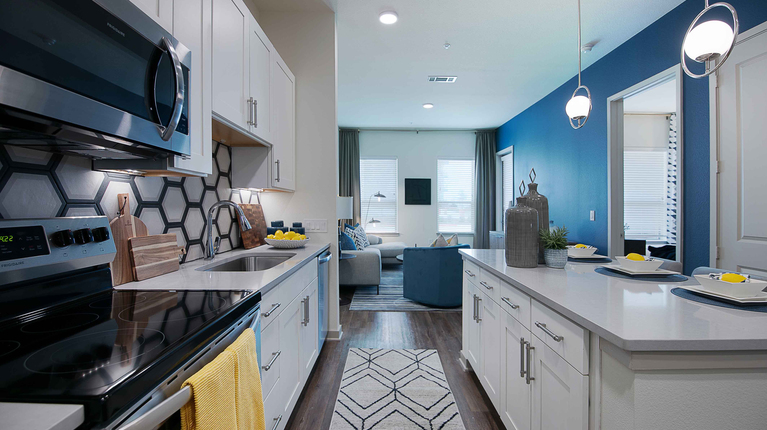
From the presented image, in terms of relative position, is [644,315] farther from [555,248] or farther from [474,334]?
[474,334]

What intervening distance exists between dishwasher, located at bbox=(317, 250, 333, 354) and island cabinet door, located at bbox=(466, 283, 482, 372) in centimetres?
109

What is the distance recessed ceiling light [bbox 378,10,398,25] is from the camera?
9.13 ft

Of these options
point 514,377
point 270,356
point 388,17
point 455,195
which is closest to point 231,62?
point 270,356

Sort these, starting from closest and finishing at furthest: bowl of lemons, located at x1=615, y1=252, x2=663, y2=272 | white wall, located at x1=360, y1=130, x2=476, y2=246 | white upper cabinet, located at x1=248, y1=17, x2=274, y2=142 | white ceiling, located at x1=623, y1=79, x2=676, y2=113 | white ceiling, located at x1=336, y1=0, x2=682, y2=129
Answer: bowl of lemons, located at x1=615, y1=252, x2=663, y2=272 < white upper cabinet, located at x1=248, y1=17, x2=274, y2=142 < white ceiling, located at x1=336, y1=0, x2=682, y2=129 < white ceiling, located at x1=623, y1=79, x2=676, y2=113 < white wall, located at x1=360, y1=130, x2=476, y2=246

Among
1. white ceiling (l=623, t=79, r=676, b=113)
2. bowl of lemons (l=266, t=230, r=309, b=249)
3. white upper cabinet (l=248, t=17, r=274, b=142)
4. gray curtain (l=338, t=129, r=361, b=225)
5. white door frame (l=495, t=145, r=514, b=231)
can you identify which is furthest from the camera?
gray curtain (l=338, t=129, r=361, b=225)

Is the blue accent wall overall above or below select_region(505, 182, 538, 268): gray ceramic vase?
above

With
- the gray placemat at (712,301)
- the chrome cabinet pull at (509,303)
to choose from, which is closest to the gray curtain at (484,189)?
the chrome cabinet pull at (509,303)

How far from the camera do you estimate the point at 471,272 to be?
217 cm

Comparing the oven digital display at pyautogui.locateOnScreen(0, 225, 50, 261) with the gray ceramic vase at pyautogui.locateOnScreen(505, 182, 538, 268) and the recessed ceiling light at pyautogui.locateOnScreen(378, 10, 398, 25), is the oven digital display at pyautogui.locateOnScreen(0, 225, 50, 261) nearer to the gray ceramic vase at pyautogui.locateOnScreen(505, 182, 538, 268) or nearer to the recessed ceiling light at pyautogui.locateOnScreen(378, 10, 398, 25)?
the gray ceramic vase at pyautogui.locateOnScreen(505, 182, 538, 268)

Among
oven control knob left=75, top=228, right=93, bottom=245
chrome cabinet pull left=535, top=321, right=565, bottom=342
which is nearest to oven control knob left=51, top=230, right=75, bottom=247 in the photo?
oven control knob left=75, top=228, right=93, bottom=245

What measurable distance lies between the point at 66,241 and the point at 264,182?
137 centimetres

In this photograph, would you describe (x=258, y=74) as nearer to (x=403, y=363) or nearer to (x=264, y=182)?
(x=264, y=182)

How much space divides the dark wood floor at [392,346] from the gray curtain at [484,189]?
3636 mm

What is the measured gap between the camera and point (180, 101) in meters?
1.14
